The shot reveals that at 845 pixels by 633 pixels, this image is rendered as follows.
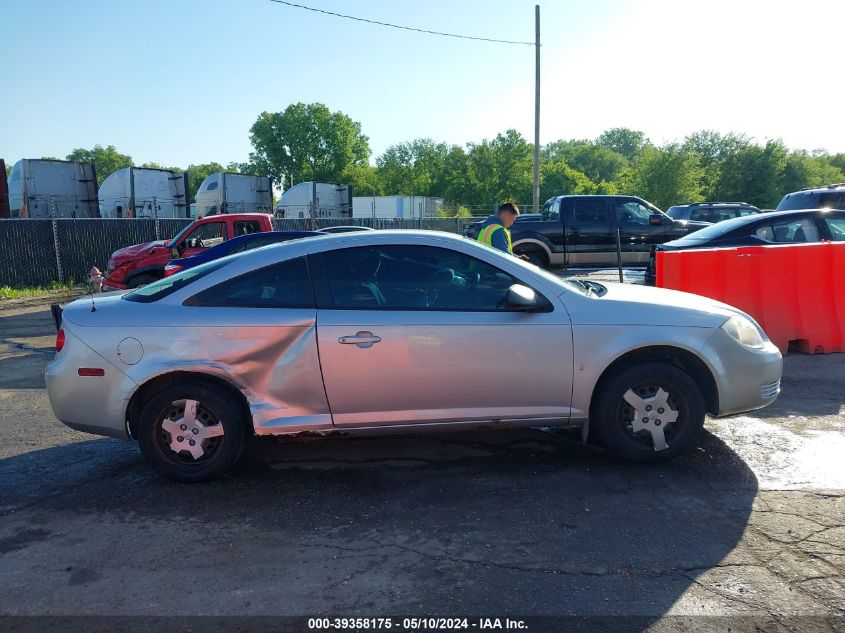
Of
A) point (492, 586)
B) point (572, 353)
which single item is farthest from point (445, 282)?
point (492, 586)

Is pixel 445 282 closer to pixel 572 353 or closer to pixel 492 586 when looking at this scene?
pixel 572 353

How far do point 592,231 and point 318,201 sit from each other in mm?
19413

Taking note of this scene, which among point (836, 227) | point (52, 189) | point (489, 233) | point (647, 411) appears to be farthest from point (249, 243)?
point (52, 189)

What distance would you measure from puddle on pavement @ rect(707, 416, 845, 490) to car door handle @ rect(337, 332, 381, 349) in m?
2.67

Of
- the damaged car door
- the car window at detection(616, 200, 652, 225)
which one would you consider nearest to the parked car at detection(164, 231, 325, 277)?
the damaged car door

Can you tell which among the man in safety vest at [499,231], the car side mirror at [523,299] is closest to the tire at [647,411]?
the car side mirror at [523,299]

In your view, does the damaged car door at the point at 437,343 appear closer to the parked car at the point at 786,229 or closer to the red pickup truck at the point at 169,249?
the parked car at the point at 786,229

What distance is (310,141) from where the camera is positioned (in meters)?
91.2

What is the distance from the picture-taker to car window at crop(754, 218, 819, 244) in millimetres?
9656

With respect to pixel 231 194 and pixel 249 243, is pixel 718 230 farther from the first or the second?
pixel 231 194

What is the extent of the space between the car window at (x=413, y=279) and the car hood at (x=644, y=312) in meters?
0.54

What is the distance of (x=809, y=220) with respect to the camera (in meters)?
9.70

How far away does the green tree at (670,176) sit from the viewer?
4306cm

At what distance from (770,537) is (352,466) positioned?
8.73 feet
